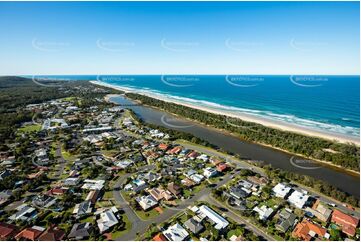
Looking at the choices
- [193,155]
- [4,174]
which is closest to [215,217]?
[193,155]

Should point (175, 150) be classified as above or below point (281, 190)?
above

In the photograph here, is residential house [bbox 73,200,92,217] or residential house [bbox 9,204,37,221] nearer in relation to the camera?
residential house [bbox 9,204,37,221]

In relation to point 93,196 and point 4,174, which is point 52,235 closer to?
point 93,196

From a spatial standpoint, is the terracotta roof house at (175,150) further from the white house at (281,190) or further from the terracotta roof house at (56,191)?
the terracotta roof house at (56,191)

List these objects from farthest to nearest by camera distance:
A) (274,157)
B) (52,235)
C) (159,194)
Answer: (274,157) → (159,194) → (52,235)

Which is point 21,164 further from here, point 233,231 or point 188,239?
point 233,231

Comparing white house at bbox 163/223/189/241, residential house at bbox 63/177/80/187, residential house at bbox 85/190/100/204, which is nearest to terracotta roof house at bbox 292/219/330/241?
white house at bbox 163/223/189/241

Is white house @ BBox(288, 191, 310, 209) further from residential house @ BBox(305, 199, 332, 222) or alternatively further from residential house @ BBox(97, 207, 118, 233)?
residential house @ BBox(97, 207, 118, 233)
